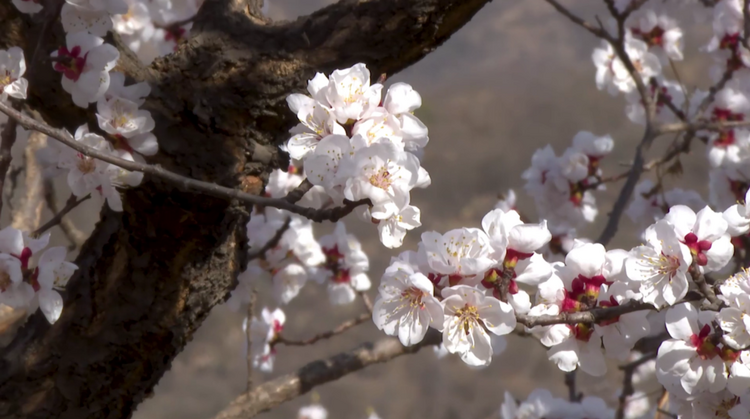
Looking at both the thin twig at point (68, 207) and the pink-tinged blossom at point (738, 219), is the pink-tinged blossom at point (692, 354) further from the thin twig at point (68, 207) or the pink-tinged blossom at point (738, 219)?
the thin twig at point (68, 207)

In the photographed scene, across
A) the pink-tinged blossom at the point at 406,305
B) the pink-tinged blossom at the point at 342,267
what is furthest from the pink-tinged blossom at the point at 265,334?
the pink-tinged blossom at the point at 406,305

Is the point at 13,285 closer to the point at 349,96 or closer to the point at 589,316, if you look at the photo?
the point at 349,96


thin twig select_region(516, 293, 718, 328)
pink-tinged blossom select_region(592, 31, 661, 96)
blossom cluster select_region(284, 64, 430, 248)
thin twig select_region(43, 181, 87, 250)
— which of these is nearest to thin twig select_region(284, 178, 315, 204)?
blossom cluster select_region(284, 64, 430, 248)

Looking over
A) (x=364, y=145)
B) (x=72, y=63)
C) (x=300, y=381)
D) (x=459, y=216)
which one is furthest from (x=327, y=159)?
(x=459, y=216)

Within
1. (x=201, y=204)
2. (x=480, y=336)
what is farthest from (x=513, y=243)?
(x=201, y=204)

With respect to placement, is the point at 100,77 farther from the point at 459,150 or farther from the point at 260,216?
the point at 459,150

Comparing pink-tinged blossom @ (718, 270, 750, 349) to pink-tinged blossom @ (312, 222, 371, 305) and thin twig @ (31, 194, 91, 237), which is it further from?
pink-tinged blossom @ (312, 222, 371, 305)
